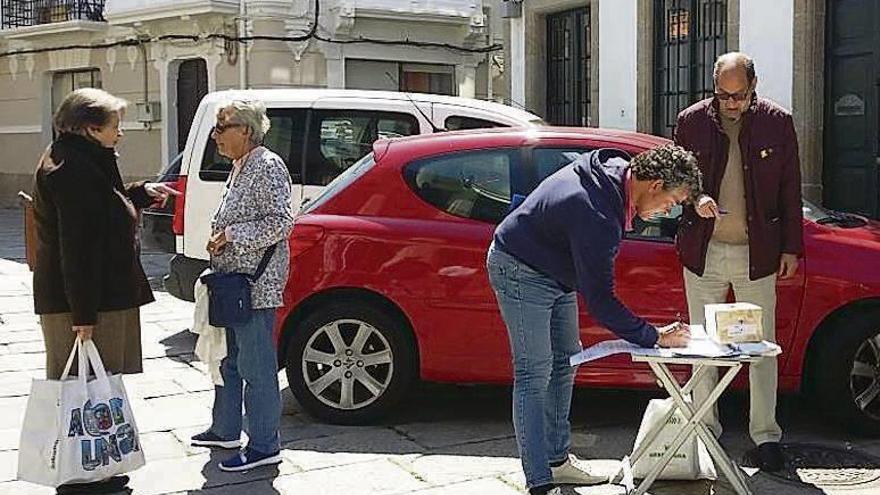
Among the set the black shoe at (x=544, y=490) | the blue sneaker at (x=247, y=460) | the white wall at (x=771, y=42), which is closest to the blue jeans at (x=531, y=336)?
the black shoe at (x=544, y=490)

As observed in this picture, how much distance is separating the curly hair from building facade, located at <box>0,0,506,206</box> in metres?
16.3

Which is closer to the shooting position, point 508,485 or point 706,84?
point 508,485

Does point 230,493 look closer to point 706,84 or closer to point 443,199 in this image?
point 443,199

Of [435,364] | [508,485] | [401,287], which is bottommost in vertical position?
[508,485]

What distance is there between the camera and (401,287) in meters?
6.14

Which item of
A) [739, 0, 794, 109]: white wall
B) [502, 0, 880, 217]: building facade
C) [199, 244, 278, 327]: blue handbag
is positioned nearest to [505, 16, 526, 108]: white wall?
[502, 0, 880, 217]: building facade

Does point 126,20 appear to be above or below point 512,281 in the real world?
above

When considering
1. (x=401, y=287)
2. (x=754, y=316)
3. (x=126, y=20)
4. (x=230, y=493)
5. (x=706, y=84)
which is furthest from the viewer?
(x=126, y=20)

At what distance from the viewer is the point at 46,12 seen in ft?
79.3

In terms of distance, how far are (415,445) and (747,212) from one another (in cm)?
201

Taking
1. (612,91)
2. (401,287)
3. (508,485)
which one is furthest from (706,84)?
(508,485)

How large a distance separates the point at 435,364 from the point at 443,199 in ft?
2.92

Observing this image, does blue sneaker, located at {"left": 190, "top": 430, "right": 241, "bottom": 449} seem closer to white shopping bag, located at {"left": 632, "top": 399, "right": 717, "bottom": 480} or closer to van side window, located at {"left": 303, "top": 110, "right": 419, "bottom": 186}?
white shopping bag, located at {"left": 632, "top": 399, "right": 717, "bottom": 480}

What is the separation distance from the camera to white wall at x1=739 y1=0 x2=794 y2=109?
10.3 metres
